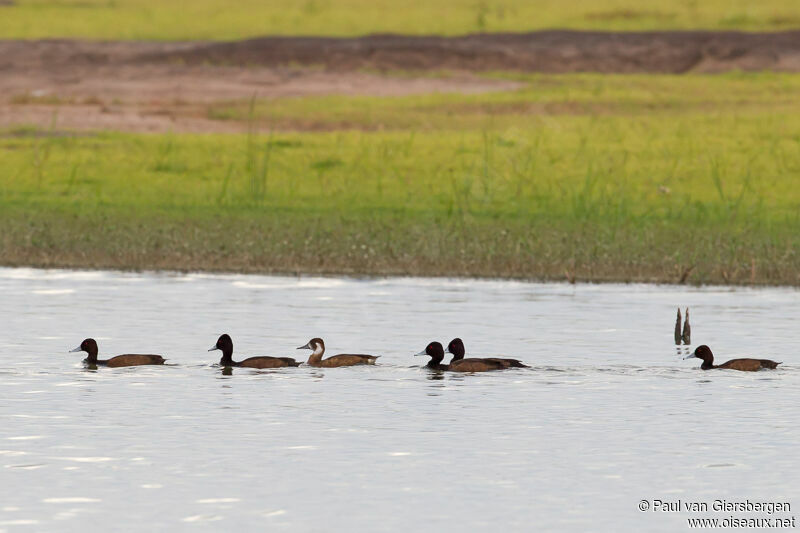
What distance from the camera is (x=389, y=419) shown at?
53.1ft

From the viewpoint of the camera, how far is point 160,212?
38.8m

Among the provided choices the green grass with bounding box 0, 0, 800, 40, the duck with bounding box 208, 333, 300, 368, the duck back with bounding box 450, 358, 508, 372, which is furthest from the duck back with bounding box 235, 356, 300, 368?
the green grass with bounding box 0, 0, 800, 40

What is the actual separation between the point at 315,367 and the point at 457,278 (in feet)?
34.6

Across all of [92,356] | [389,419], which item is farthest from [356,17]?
[389,419]

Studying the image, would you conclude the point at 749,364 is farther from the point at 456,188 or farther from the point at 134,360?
the point at 456,188

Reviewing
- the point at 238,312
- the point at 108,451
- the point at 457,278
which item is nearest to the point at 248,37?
the point at 457,278

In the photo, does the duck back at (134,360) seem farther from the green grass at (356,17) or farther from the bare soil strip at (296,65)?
the green grass at (356,17)

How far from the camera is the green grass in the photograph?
65000mm

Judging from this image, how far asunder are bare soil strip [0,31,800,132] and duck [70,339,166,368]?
3337cm

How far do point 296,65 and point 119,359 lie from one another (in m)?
42.6

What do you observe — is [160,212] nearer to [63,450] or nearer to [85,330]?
[85,330]

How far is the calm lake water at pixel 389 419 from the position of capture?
12.7m

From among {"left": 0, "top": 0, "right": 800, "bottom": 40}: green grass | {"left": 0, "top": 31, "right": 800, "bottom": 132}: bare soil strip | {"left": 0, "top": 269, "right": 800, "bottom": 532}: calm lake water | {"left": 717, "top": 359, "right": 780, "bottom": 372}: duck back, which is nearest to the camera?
{"left": 0, "top": 269, "right": 800, "bottom": 532}: calm lake water

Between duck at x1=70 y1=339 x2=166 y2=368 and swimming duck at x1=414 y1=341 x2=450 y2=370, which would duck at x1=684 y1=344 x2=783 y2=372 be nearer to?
swimming duck at x1=414 y1=341 x2=450 y2=370
